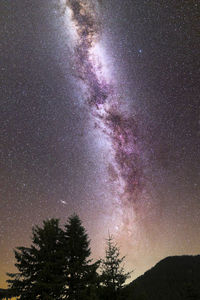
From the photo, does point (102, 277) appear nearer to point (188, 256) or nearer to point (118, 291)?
point (118, 291)

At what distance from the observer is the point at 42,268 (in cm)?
1223

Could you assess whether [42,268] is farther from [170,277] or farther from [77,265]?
[170,277]

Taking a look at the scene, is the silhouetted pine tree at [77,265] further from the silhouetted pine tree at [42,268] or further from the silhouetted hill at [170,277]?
the silhouetted hill at [170,277]

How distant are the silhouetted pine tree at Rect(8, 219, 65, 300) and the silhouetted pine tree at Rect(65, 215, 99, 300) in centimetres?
55

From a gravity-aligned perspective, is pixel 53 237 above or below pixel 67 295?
above

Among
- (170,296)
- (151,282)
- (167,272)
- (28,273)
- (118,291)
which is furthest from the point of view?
(167,272)

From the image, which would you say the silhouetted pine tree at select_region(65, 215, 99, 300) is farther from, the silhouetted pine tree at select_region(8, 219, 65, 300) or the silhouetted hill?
the silhouetted hill

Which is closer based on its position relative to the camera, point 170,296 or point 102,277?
point 102,277

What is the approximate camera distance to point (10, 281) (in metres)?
11.7

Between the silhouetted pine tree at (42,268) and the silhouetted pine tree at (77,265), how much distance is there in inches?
21.5

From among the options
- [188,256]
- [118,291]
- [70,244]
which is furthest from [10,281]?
[188,256]

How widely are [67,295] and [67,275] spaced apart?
1019 mm

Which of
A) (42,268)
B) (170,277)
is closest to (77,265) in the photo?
(42,268)

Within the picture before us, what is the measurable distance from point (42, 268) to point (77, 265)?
7.38 ft
